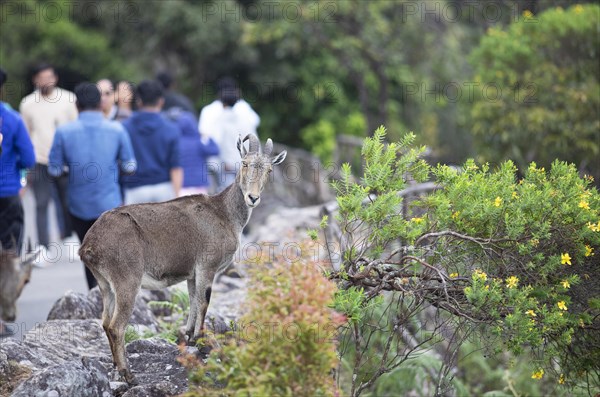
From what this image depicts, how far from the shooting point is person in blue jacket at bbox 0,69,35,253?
400 inches

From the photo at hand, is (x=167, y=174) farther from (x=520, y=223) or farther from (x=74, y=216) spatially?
(x=520, y=223)

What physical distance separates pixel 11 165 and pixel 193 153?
3.41 meters

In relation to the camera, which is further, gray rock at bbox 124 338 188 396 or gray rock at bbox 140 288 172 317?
gray rock at bbox 140 288 172 317

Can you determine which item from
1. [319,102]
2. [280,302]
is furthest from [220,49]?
[280,302]

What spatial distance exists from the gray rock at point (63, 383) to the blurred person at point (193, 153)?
21.3ft

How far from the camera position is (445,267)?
24.9ft

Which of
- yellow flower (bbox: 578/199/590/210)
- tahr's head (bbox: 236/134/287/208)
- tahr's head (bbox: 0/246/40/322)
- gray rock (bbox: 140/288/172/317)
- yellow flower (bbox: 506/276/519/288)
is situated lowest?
gray rock (bbox: 140/288/172/317)

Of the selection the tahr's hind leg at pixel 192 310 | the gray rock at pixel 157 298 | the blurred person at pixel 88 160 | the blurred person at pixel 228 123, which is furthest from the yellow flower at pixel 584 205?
the blurred person at pixel 228 123

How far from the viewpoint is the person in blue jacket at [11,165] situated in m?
10.2

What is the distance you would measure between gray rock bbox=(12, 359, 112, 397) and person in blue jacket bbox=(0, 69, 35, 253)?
3917 millimetres

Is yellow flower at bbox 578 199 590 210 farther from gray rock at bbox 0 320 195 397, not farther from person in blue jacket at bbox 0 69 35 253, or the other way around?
person in blue jacket at bbox 0 69 35 253

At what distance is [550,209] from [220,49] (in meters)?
18.3

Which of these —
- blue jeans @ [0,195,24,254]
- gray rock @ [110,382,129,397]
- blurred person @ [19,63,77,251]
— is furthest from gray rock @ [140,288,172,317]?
gray rock @ [110,382,129,397]

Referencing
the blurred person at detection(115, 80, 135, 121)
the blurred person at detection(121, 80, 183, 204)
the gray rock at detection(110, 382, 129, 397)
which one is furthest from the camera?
the blurred person at detection(115, 80, 135, 121)
